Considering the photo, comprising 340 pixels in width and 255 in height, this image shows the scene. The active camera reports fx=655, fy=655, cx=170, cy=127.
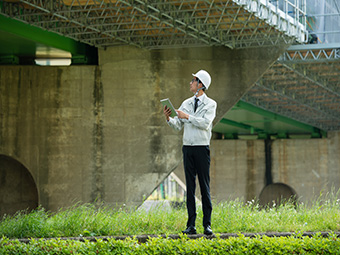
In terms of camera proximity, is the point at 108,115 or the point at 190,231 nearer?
the point at 190,231

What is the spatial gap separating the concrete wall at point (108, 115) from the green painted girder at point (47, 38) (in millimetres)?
722

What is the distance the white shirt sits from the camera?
8664 millimetres

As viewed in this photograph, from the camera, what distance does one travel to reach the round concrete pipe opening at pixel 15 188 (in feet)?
71.7

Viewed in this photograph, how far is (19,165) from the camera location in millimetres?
22062

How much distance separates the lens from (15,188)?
21.9m

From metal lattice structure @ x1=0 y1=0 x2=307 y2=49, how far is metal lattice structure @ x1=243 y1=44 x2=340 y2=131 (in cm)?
167

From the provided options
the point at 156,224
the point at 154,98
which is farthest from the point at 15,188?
the point at 156,224

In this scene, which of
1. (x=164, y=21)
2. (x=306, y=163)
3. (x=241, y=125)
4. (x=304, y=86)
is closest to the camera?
(x=164, y=21)

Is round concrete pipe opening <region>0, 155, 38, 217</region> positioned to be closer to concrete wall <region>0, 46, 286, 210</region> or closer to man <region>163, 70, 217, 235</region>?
concrete wall <region>0, 46, 286, 210</region>

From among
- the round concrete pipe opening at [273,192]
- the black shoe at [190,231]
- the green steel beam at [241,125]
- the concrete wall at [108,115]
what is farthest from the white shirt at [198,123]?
the round concrete pipe opening at [273,192]

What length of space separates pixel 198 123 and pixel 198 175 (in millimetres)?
694

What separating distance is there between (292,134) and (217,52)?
31283mm

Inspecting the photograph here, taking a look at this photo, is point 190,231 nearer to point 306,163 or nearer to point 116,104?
point 116,104

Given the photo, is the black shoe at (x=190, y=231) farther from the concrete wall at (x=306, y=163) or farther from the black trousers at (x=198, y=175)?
the concrete wall at (x=306, y=163)
